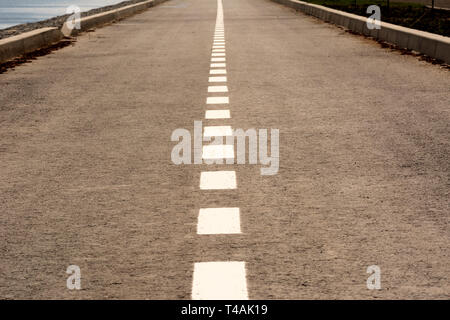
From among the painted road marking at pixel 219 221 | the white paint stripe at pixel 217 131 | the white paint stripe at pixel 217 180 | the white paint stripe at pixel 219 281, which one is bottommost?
the white paint stripe at pixel 217 131

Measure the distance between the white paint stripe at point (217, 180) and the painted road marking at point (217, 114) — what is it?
3.34 meters

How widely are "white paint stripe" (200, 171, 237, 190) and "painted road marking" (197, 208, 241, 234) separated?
0.81 metres

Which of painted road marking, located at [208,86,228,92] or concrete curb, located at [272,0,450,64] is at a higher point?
painted road marking, located at [208,86,228,92]

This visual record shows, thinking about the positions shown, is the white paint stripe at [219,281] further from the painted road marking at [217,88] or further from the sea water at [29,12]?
the sea water at [29,12]

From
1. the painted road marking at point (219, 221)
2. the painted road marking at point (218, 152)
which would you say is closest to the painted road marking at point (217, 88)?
the painted road marking at point (218, 152)

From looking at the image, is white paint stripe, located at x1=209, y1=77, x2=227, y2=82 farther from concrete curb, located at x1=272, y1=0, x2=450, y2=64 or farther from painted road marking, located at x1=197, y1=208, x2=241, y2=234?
painted road marking, located at x1=197, y1=208, x2=241, y2=234

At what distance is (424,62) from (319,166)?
34.9 ft

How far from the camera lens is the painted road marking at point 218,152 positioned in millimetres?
9083

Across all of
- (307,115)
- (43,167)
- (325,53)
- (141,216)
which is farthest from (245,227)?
(325,53)

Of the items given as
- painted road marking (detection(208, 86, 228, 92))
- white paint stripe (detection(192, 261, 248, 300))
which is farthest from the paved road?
painted road marking (detection(208, 86, 228, 92))

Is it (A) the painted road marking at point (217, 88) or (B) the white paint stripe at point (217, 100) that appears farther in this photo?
(A) the painted road marking at point (217, 88)

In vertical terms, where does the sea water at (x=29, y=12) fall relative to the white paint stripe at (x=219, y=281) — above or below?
below

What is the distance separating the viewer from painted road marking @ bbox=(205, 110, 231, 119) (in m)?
11.6

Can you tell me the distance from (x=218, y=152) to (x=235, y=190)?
173 cm
